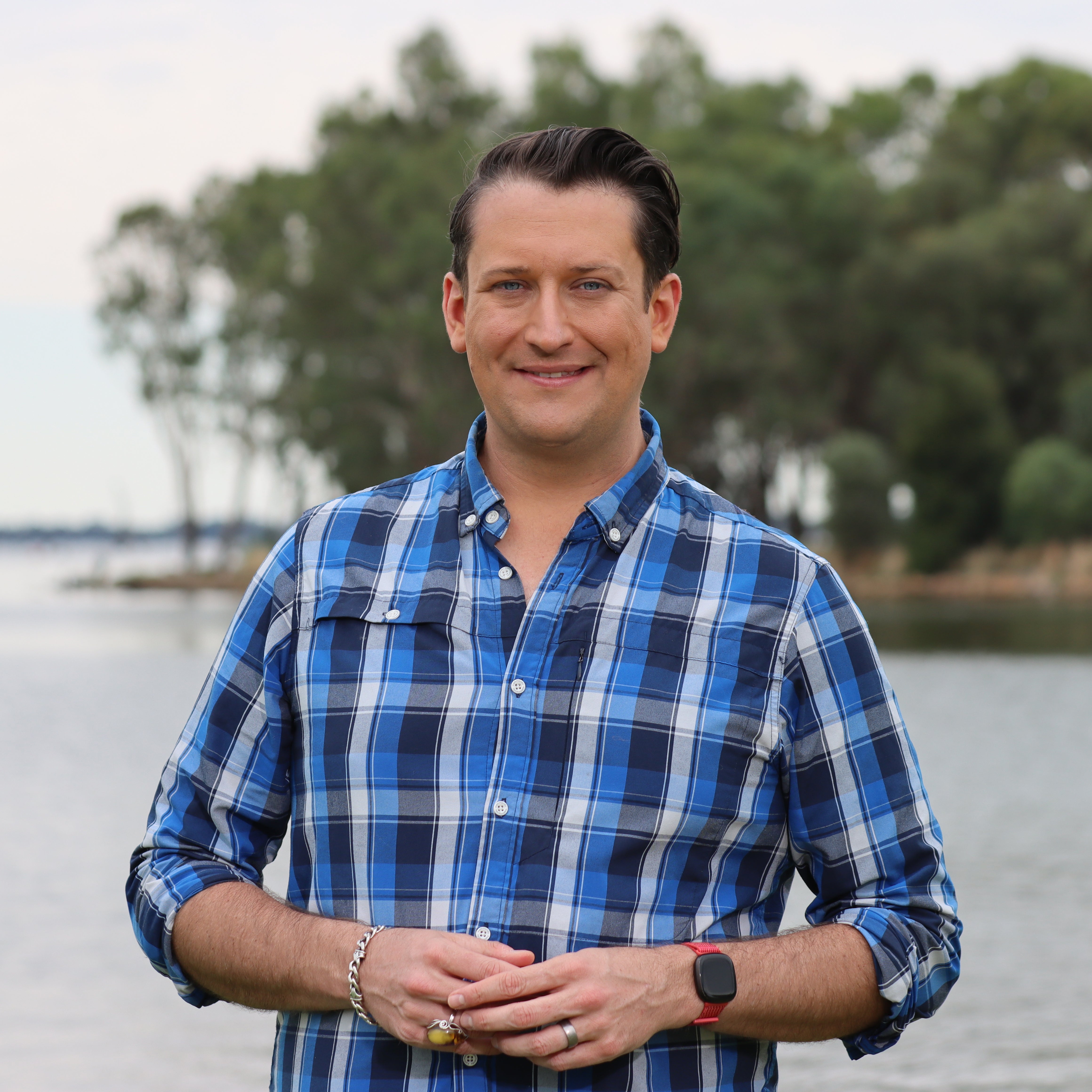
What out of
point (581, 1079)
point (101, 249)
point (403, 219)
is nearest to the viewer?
point (581, 1079)

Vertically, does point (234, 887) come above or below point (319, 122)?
below

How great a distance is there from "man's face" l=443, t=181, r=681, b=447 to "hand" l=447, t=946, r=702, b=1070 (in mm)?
680

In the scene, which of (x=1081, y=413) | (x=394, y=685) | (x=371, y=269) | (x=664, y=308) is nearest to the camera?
(x=394, y=685)

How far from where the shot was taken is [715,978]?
75.8 inches

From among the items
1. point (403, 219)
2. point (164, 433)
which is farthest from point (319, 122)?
point (164, 433)

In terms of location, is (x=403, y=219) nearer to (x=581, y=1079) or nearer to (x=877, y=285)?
(x=877, y=285)

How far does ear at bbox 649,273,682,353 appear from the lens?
2.28 m

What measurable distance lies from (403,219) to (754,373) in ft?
Answer: 33.6

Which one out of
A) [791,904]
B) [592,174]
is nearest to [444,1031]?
[592,174]

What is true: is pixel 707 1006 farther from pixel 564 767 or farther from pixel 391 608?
pixel 391 608

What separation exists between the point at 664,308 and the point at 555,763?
0.68 m

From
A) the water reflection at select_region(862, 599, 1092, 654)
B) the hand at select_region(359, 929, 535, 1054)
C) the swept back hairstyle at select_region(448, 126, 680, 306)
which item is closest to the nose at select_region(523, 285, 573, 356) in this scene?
the swept back hairstyle at select_region(448, 126, 680, 306)

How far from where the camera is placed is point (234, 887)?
81.1 inches

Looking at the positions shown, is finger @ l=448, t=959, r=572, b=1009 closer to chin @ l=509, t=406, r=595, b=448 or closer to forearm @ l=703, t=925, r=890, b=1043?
forearm @ l=703, t=925, r=890, b=1043
